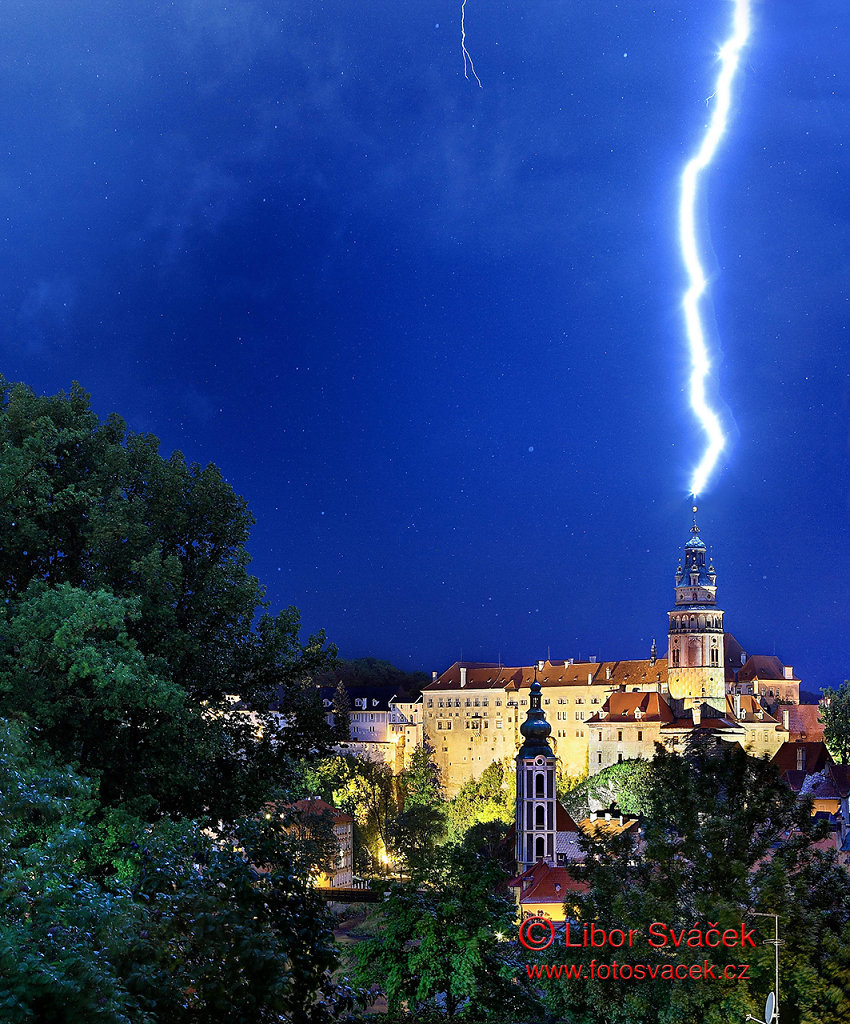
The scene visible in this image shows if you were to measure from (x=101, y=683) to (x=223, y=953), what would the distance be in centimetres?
813

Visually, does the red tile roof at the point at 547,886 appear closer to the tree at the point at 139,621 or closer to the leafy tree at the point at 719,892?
the leafy tree at the point at 719,892

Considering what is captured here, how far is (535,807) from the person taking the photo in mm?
66000

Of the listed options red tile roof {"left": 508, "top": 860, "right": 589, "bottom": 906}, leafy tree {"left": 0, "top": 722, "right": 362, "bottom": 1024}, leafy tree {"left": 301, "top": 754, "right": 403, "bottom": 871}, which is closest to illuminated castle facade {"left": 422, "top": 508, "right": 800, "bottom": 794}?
leafy tree {"left": 301, "top": 754, "right": 403, "bottom": 871}

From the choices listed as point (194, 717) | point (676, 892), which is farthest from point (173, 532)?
point (676, 892)

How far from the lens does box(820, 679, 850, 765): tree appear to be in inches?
3292

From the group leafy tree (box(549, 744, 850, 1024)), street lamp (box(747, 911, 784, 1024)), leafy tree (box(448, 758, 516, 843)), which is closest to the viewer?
street lamp (box(747, 911, 784, 1024))

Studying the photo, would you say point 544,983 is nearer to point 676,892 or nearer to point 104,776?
point 676,892

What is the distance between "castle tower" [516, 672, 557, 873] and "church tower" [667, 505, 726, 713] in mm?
43237

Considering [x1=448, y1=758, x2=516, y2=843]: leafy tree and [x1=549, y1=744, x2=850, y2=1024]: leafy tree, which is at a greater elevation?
[x1=448, y1=758, x2=516, y2=843]: leafy tree

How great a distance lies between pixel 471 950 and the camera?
17.8 m

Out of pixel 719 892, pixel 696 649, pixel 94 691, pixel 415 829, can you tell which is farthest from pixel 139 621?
pixel 696 649

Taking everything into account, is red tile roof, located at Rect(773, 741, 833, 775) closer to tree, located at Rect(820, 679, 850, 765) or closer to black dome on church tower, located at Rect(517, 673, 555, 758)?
tree, located at Rect(820, 679, 850, 765)

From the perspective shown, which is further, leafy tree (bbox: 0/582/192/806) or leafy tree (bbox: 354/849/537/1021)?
leafy tree (bbox: 354/849/537/1021)

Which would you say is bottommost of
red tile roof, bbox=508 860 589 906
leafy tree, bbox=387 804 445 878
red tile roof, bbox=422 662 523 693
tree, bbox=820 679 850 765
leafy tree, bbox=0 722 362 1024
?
red tile roof, bbox=508 860 589 906
